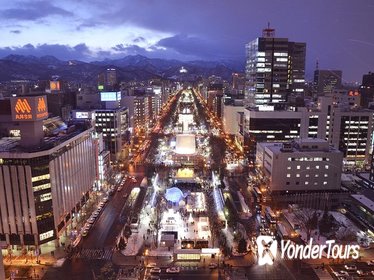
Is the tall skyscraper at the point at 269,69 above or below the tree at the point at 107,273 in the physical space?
above

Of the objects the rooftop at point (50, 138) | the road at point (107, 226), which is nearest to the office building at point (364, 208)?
the road at point (107, 226)

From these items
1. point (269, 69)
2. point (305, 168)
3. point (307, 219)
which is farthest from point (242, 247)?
point (269, 69)

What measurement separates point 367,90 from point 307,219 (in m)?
101

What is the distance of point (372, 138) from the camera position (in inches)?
2931

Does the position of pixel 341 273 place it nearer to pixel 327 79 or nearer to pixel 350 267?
pixel 350 267

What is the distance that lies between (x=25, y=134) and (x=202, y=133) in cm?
7921

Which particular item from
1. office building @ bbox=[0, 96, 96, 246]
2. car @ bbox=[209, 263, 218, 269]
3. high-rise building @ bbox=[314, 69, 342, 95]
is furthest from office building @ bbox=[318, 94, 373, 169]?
high-rise building @ bbox=[314, 69, 342, 95]

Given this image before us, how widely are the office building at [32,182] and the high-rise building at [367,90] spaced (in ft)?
363

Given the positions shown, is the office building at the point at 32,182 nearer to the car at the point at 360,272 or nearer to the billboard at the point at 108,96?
the car at the point at 360,272

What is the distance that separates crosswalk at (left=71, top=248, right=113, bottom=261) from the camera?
122ft

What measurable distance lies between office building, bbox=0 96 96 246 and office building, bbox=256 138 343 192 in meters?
31.3

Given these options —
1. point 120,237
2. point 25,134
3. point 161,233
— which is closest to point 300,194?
point 161,233

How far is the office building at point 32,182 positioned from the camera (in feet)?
123

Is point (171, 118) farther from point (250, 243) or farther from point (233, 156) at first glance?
point (250, 243)
